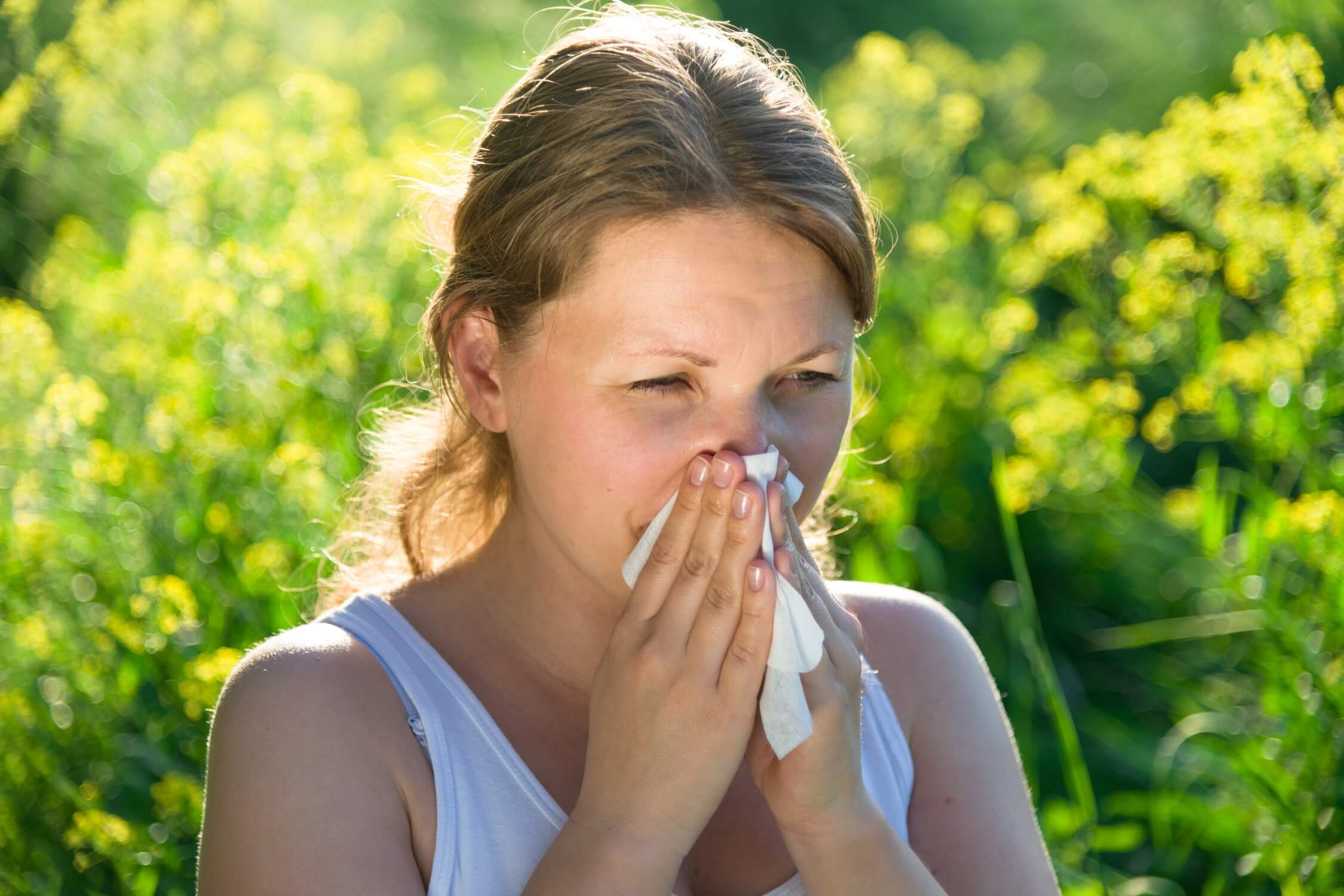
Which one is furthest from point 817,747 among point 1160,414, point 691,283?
point 1160,414

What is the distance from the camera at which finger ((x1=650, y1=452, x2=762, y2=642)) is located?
146 cm

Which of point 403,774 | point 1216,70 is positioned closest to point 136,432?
point 403,774

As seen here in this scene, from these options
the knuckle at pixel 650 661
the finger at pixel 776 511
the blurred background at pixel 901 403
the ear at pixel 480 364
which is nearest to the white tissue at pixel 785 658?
the finger at pixel 776 511

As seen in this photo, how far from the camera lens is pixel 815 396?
165cm

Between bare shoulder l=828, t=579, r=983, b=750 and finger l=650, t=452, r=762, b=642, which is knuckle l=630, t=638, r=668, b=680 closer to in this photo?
finger l=650, t=452, r=762, b=642

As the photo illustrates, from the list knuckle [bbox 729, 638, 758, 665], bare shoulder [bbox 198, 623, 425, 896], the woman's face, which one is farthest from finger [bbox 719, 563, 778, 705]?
bare shoulder [bbox 198, 623, 425, 896]

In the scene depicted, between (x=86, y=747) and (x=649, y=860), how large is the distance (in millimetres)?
1541

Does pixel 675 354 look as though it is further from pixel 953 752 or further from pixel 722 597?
pixel 953 752

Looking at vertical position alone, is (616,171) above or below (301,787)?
above

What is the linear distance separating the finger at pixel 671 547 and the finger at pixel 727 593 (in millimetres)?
41

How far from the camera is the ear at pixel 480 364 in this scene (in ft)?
5.73

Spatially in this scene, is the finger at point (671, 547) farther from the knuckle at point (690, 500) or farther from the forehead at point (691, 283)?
the forehead at point (691, 283)

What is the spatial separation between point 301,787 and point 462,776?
0.21m

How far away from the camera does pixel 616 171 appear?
5.27 ft
